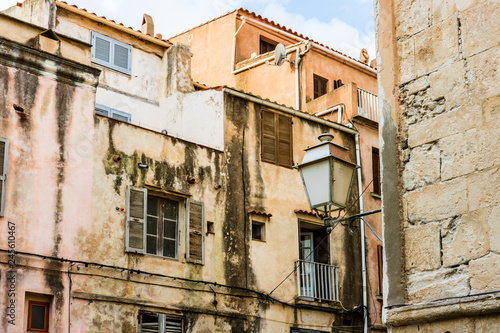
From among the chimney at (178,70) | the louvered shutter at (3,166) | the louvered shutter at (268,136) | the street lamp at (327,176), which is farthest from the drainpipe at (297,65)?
the street lamp at (327,176)

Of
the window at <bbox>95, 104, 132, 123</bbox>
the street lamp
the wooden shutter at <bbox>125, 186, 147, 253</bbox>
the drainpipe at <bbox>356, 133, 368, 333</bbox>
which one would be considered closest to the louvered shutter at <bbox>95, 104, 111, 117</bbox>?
the window at <bbox>95, 104, 132, 123</bbox>

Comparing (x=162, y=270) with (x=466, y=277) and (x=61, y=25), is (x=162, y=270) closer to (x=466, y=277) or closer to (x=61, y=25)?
(x=61, y=25)

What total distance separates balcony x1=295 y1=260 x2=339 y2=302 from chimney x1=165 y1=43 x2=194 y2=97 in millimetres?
5356

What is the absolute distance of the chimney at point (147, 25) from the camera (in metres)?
23.1

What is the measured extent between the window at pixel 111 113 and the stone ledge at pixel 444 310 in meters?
14.1

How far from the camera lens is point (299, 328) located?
1969cm

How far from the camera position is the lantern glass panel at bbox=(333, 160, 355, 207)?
8719 mm

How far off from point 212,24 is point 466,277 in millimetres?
22902

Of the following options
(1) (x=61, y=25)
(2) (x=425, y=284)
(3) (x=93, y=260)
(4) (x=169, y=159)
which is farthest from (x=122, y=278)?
(2) (x=425, y=284)

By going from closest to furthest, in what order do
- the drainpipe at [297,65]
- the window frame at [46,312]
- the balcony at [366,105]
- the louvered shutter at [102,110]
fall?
the window frame at [46,312] < the louvered shutter at [102,110] < the balcony at [366,105] < the drainpipe at [297,65]

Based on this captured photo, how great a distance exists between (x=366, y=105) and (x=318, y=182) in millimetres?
15366

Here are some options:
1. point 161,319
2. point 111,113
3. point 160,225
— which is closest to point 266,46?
point 111,113

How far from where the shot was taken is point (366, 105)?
23859mm

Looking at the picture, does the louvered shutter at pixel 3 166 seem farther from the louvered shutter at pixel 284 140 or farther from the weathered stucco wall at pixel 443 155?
the weathered stucco wall at pixel 443 155
